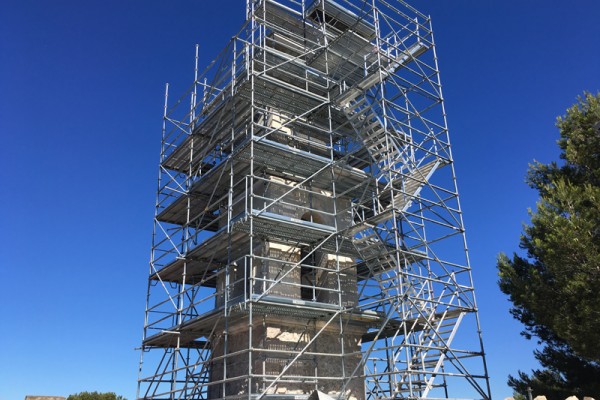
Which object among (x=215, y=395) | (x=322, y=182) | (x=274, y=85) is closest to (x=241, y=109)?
(x=274, y=85)

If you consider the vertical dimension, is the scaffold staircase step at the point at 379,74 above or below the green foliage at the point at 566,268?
above

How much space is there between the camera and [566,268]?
14266 millimetres

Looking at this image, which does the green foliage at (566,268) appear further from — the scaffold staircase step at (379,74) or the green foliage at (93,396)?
the green foliage at (93,396)

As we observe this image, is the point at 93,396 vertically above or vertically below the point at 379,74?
below

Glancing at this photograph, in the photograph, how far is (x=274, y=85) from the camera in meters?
→ 17.2

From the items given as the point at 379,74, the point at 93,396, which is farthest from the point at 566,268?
the point at 93,396

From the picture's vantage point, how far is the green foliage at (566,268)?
13984 millimetres

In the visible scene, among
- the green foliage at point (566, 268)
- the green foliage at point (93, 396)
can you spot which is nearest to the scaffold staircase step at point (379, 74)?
the green foliage at point (566, 268)

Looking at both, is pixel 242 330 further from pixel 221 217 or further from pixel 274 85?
pixel 274 85

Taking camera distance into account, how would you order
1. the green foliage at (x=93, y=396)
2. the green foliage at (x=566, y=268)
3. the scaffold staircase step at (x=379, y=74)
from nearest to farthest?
the green foliage at (x=566, y=268)
the scaffold staircase step at (x=379, y=74)
the green foliage at (x=93, y=396)

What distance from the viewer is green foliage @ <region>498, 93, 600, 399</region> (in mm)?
13984

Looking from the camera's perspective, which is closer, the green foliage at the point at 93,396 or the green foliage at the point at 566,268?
the green foliage at the point at 566,268

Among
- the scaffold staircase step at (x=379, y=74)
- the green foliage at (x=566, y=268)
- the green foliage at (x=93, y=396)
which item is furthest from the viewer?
the green foliage at (x=93, y=396)

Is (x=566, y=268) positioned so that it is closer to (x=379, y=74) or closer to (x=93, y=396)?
(x=379, y=74)
